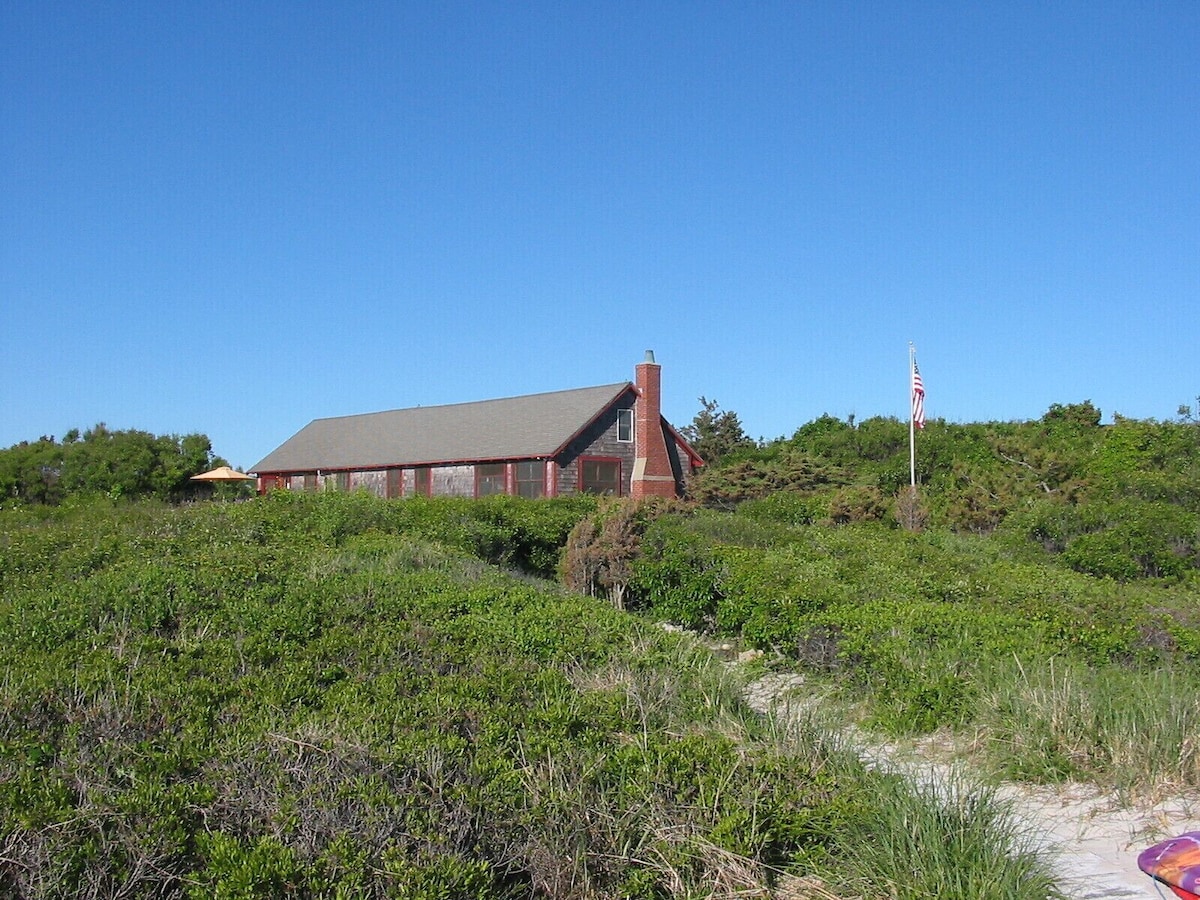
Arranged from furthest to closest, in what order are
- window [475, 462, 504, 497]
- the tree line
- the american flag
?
1. the tree line
2. window [475, 462, 504, 497]
3. the american flag

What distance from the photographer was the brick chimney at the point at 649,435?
107 ft

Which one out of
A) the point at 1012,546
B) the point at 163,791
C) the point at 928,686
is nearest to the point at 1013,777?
the point at 928,686

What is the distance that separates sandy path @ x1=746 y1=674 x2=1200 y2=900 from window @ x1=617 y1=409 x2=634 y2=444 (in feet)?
86.1

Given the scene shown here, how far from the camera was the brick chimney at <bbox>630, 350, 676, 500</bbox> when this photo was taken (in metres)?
32.6

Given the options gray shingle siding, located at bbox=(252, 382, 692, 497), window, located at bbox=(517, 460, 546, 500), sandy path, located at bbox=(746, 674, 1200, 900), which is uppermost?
gray shingle siding, located at bbox=(252, 382, 692, 497)

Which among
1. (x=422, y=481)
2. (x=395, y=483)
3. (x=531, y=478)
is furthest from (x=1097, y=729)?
(x=395, y=483)

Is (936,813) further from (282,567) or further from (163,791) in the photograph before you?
(282,567)

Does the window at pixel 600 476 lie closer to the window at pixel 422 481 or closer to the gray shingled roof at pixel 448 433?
the gray shingled roof at pixel 448 433

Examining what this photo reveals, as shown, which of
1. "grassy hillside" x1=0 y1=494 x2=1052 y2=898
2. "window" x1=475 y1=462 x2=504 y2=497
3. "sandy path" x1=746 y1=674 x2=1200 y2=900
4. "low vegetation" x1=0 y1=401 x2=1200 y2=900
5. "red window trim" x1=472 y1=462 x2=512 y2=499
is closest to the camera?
"grassy hillside" x1=0 y1=494 x2=1052 y2=898

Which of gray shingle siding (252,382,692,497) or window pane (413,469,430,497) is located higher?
gray shingle siding (252,382,692,497)

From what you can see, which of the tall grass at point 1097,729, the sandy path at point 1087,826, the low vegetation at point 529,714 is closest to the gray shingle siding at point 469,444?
the low vegetation at point 529,714

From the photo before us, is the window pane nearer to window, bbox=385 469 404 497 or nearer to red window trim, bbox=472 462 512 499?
window, bbox=385 469 404 497

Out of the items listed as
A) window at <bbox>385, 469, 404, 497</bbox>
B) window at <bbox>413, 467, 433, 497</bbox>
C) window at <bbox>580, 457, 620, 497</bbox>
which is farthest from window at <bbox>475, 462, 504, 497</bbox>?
window at <bbox>385, 469, 404, 497</bbox>

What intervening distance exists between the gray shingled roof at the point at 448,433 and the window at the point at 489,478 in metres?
0.40
